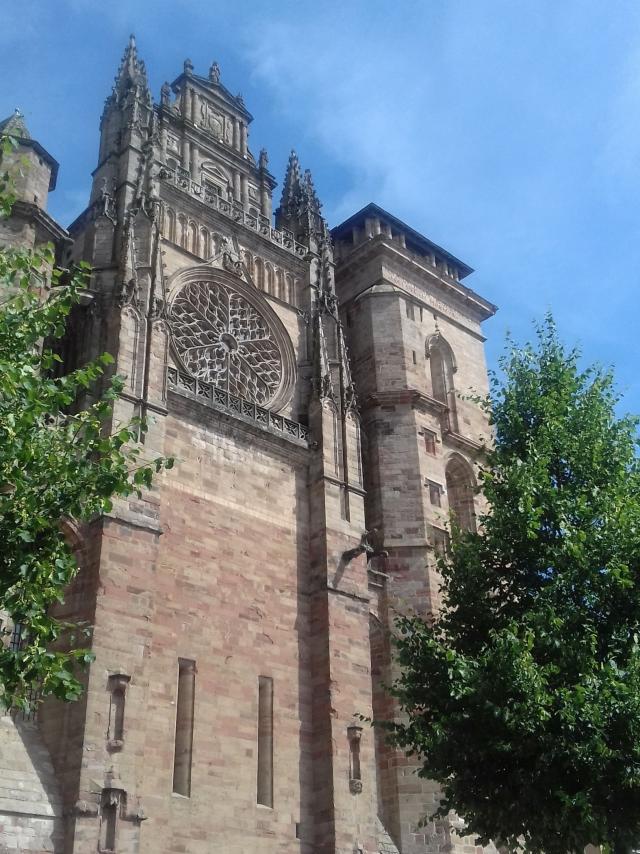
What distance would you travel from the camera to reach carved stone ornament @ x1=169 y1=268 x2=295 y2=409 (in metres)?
23.8

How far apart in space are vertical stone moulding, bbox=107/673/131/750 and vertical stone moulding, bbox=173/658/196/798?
2044 millimetres

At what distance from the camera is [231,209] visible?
26406 mm

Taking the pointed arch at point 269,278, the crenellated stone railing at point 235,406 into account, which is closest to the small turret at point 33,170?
the crenellated stone railing at point 235,406

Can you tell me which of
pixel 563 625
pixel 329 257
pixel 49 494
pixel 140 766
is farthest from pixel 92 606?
pixel 329 257

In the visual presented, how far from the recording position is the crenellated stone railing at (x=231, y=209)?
25.1 m

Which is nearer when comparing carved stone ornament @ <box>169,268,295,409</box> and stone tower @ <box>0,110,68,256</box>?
stone tower @ <box>0,110,68,256</box>

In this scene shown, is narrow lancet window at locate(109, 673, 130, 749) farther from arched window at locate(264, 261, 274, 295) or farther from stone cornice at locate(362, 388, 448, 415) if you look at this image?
arched window at locate(264, 261, 274, 295)

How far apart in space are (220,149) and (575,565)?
20.2 m

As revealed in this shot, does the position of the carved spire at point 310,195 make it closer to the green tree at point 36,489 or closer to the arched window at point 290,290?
the arched window at point 290,290

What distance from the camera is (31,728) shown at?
658 inches

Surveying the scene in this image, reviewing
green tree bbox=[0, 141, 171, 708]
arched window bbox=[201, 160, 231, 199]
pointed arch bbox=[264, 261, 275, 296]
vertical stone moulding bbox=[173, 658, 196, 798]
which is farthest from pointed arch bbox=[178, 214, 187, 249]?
green tree bbox=[0, 141, 171, 708]

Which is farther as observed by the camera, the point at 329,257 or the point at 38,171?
the point at 329,257

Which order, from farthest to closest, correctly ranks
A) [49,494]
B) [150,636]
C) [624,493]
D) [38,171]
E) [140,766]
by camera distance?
[38,171] < [150,636] < [140,766] < [624,493] < [49,494]

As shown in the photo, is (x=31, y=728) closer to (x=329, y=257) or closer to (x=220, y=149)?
(x=329, y=257)
